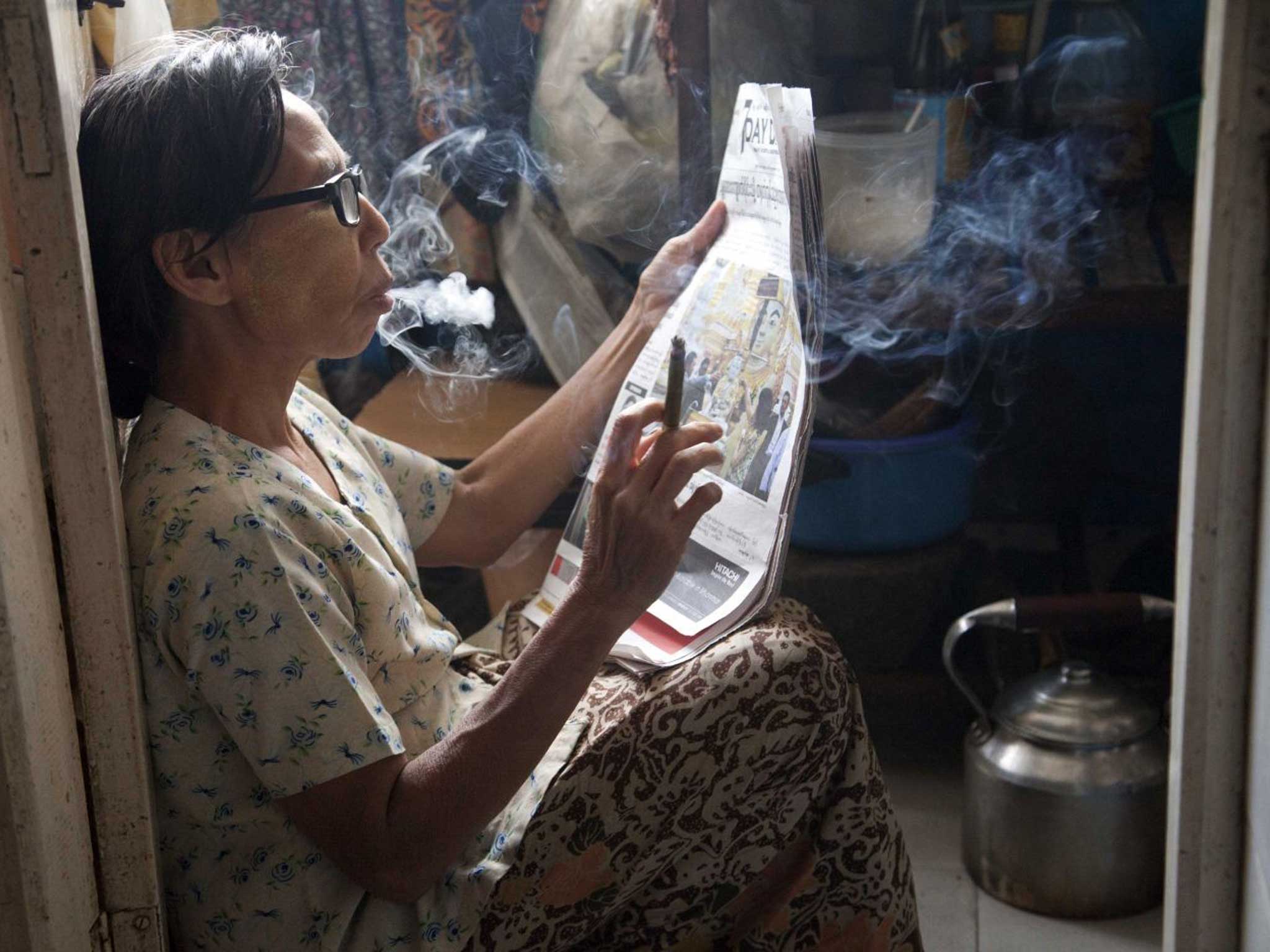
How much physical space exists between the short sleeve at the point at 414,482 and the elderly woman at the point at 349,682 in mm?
141

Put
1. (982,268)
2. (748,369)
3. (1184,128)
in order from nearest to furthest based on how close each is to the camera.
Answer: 1. (748,369)
2. (982,268)
3. (1184,128)

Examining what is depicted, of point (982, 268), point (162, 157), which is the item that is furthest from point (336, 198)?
point (982, 268)

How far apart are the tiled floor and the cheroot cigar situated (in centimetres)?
103

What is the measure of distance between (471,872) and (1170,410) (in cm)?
202

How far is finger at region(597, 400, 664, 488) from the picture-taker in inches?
46.8

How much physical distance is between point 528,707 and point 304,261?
485 millimetres

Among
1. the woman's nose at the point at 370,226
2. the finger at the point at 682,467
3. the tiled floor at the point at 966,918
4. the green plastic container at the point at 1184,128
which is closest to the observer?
the finger at the point at 682,467

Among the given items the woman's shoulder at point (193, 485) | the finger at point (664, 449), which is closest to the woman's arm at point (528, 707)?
the finger at point (664, 449)

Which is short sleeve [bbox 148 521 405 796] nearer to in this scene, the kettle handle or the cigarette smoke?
the cigarette smoke

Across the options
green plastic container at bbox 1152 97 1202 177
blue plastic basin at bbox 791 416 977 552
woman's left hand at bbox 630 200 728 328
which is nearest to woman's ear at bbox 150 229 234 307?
woman's left hand at bbox 630 200 728 328

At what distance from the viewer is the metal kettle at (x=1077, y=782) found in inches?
71.7

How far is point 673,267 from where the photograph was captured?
1555mm

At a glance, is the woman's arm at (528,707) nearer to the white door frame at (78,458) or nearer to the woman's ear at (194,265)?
the white door frame at (78,458)

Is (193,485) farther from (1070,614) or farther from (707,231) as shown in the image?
(1070,614)
